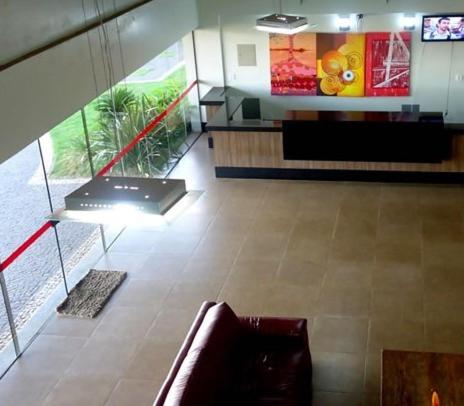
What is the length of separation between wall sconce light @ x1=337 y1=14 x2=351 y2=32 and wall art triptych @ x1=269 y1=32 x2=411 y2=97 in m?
0.14

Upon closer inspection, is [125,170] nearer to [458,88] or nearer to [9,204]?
[9,204]

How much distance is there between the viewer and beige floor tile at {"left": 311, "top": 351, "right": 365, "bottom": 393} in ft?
21.7

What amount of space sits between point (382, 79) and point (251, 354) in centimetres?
814

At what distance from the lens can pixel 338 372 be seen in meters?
6.80

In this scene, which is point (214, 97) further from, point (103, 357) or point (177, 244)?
point (103, 357)

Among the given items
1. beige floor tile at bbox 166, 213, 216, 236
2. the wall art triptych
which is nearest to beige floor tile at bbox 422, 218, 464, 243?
beige floor tile at bbox 166, 213, 216, 236

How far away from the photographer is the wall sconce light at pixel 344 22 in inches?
503

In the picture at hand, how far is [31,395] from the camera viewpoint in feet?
22.4

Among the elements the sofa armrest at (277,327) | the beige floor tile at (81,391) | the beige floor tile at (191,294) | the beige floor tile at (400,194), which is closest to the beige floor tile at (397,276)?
the beige floor tile at (400,194)

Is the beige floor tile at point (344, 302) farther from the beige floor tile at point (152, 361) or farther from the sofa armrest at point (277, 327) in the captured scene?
the beige floor tile at point (152, 361)

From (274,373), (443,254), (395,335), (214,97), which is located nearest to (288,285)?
(395,335)

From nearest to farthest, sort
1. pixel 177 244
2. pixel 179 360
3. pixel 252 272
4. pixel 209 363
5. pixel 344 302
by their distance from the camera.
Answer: pixel 209 363 → pixel 179 360 → pixel 344 302 → pixel 252 272 → pixel 177 244

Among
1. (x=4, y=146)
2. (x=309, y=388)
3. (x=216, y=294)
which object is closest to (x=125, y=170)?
(x=216, y=294)

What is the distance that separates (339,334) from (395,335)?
61cm
